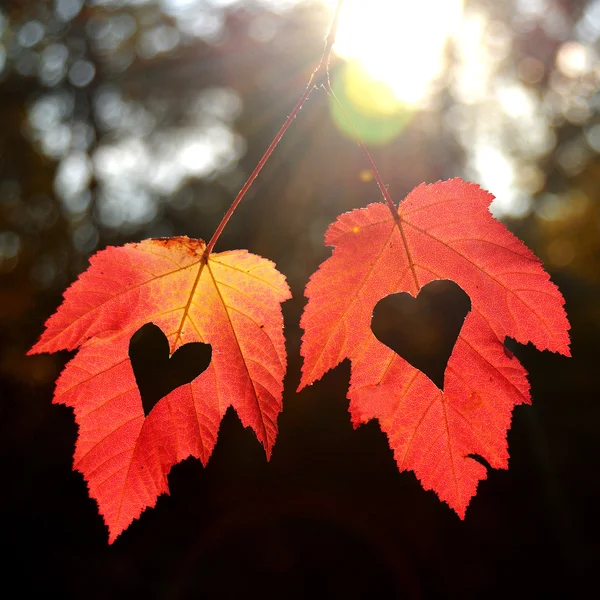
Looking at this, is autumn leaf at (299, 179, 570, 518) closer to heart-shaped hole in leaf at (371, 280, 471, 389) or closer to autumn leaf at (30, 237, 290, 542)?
autumn leaf at (30, 237, 290, 542)

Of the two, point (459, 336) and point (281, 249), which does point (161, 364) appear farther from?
point (459, 336)

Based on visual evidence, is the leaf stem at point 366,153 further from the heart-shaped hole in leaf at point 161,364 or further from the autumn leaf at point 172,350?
the heart-shaped hole in leaf at point 161,364

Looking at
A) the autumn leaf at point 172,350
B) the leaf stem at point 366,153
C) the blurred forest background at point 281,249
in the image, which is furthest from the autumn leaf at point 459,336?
the blurred forest background at point 281,249

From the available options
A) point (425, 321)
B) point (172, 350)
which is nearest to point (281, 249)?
point (425, 321)

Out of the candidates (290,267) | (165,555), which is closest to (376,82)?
(290,267)

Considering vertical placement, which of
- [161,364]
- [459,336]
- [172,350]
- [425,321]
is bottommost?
[459,336]

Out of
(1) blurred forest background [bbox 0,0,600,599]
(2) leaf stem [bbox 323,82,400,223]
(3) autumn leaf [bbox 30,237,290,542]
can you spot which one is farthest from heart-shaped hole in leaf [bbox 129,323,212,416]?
(2) leaf stem [bbox 323,82,400,223]

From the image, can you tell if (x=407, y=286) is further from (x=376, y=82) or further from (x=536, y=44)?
(x=536, y=44)

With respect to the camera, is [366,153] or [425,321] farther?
[425,321]
